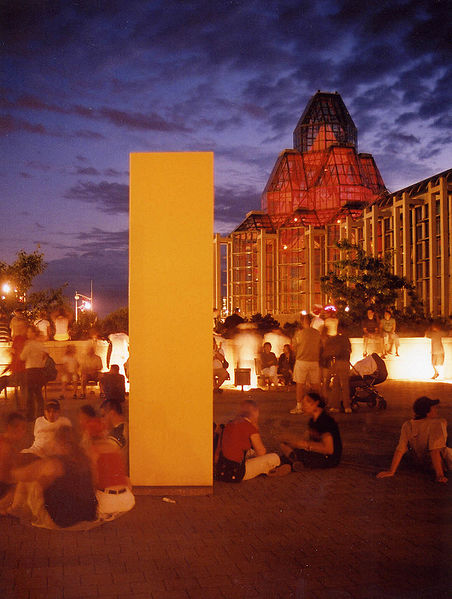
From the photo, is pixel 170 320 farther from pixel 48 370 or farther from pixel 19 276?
pixel 19 276

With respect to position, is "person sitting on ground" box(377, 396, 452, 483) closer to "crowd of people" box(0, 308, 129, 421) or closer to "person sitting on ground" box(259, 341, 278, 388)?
"crowd of people" box(0, 308, 129, 421)

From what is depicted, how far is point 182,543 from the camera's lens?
551cm

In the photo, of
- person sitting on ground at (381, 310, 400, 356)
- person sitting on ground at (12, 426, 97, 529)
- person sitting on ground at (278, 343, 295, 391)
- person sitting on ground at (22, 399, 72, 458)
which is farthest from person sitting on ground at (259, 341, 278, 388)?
person sitting on ground at (12, 426, 97, 529)

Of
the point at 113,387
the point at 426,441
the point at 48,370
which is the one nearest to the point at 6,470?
the point at 113,387

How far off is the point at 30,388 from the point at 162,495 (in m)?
5.42

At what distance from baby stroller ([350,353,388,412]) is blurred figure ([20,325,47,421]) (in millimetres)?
6173

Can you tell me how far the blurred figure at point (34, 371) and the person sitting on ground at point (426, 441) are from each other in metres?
6.24

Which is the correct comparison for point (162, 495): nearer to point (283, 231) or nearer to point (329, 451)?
point (329, 451)

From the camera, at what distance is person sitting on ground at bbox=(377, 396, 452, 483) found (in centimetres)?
774

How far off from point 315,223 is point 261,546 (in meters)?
56.5

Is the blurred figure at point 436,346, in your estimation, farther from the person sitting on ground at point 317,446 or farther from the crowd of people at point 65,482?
the crowd of people at point 65,482

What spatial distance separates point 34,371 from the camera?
38.2ft

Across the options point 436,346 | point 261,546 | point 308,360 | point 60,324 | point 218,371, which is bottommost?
point 261,546

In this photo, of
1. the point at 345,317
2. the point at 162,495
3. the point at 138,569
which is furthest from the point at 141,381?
the point at 345,317
